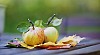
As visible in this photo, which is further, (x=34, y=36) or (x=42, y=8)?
(x=42, y=8)

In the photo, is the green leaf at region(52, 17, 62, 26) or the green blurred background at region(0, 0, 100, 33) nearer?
the green leaf at region(52, 17, 62, 26)

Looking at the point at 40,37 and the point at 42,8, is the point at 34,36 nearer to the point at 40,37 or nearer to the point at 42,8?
the point at 40,37

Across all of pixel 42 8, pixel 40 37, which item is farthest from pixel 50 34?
pixel 42 8

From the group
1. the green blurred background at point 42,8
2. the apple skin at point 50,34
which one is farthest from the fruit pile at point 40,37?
the green blurred background at point 42,8

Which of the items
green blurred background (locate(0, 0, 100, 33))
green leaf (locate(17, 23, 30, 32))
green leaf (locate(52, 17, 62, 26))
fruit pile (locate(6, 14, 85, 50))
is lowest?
fruit pile (locate(6, 14, 85, 50))

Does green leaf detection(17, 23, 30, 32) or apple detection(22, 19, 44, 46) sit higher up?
green leaf detection(17, 23, 30, 32)

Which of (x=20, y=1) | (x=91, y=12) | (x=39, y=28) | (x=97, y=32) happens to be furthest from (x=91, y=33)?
(x=39, y=28)

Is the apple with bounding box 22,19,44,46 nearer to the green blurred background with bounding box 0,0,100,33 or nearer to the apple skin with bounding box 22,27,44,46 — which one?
the apple skin with bounding box 22,27,44,46

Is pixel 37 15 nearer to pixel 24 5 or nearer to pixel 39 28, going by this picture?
pixel 24 5

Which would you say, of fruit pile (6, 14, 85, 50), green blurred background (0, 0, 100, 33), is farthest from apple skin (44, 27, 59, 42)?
green blurred background (0, 0, 100, 33)
